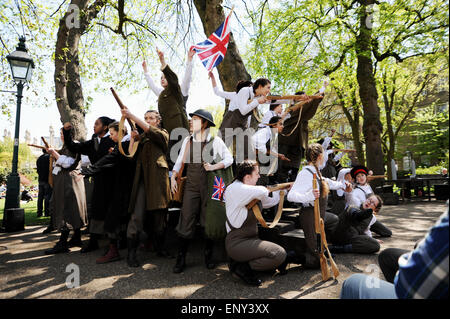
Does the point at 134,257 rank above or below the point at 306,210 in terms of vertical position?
below

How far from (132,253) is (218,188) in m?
1.44

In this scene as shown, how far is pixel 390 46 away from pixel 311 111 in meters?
8.65

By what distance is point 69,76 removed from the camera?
26.2ft

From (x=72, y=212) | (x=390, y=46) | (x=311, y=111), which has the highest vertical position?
(x=390, y=46)

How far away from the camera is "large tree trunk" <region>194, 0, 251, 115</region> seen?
6664 mm

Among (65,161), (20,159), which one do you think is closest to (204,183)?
(65,161)

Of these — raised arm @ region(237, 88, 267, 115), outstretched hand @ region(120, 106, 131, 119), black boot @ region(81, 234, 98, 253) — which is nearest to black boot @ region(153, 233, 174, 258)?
black boot @ region(81, 234, 98, 253)

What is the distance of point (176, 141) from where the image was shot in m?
5.05

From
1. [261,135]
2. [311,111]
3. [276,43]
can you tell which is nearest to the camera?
[261,135]

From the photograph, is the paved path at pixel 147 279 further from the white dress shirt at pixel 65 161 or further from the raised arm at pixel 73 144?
the raised arm at pixel 73 144

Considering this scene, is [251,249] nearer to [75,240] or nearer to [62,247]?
[62,247]

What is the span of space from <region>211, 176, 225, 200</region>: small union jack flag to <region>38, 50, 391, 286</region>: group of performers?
3cm

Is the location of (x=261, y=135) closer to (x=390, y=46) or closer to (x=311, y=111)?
(x=311, y=111)

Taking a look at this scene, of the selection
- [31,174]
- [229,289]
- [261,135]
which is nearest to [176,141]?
[261,135]
